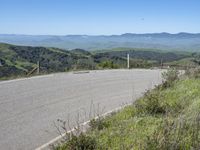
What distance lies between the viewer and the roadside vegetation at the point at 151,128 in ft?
19.4

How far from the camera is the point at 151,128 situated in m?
8.03

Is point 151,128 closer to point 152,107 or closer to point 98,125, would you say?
point 98,125

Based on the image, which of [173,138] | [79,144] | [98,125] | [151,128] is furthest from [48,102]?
[173,138]

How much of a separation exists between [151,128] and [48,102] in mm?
6146

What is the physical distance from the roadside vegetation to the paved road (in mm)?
1320

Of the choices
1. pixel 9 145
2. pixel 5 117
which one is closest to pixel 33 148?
pixel 9 145

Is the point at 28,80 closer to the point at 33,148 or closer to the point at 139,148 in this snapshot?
the point at 33,148

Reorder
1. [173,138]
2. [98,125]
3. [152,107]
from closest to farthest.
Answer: [173,138], [98,125], [152,107]

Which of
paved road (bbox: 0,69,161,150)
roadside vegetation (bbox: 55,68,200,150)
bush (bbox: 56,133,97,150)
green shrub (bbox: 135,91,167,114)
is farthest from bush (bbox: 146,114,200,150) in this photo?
green shrub (bbox: 135,91,167,114)

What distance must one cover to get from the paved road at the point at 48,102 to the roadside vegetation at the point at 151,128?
1.32 m

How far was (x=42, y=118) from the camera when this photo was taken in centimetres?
1082

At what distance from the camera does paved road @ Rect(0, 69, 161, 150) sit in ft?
29.6

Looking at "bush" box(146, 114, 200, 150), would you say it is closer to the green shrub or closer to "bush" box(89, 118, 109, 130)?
"bush" box(89, 118, 109, 130)

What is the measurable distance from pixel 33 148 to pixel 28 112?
12.6 feet
